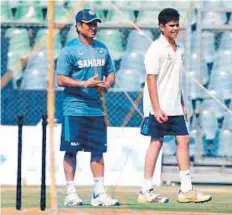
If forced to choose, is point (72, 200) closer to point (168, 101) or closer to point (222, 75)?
point (168, 101)

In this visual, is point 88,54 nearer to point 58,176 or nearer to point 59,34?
point 58,176

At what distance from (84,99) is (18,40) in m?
5.87

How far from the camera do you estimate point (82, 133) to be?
11.0 metres

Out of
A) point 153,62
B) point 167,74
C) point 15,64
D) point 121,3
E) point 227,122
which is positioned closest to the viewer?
point 153,62

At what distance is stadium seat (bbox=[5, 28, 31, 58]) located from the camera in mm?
16547

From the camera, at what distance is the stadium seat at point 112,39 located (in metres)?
16.4

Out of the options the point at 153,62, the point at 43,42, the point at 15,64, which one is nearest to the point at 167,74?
the point at 153,62

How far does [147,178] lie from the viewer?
11055 millimetres

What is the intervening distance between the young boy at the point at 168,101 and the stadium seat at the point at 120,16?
528cm

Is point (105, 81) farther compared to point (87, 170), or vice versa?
point (87, 170)

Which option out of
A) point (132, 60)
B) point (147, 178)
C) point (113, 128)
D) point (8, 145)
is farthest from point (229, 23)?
point (147, 178)

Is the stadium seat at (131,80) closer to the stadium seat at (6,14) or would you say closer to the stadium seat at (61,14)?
the stadium seat at (61,14)

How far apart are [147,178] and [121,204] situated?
0.37 m

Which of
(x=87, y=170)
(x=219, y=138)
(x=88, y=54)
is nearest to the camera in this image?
(x=88, y=54)
